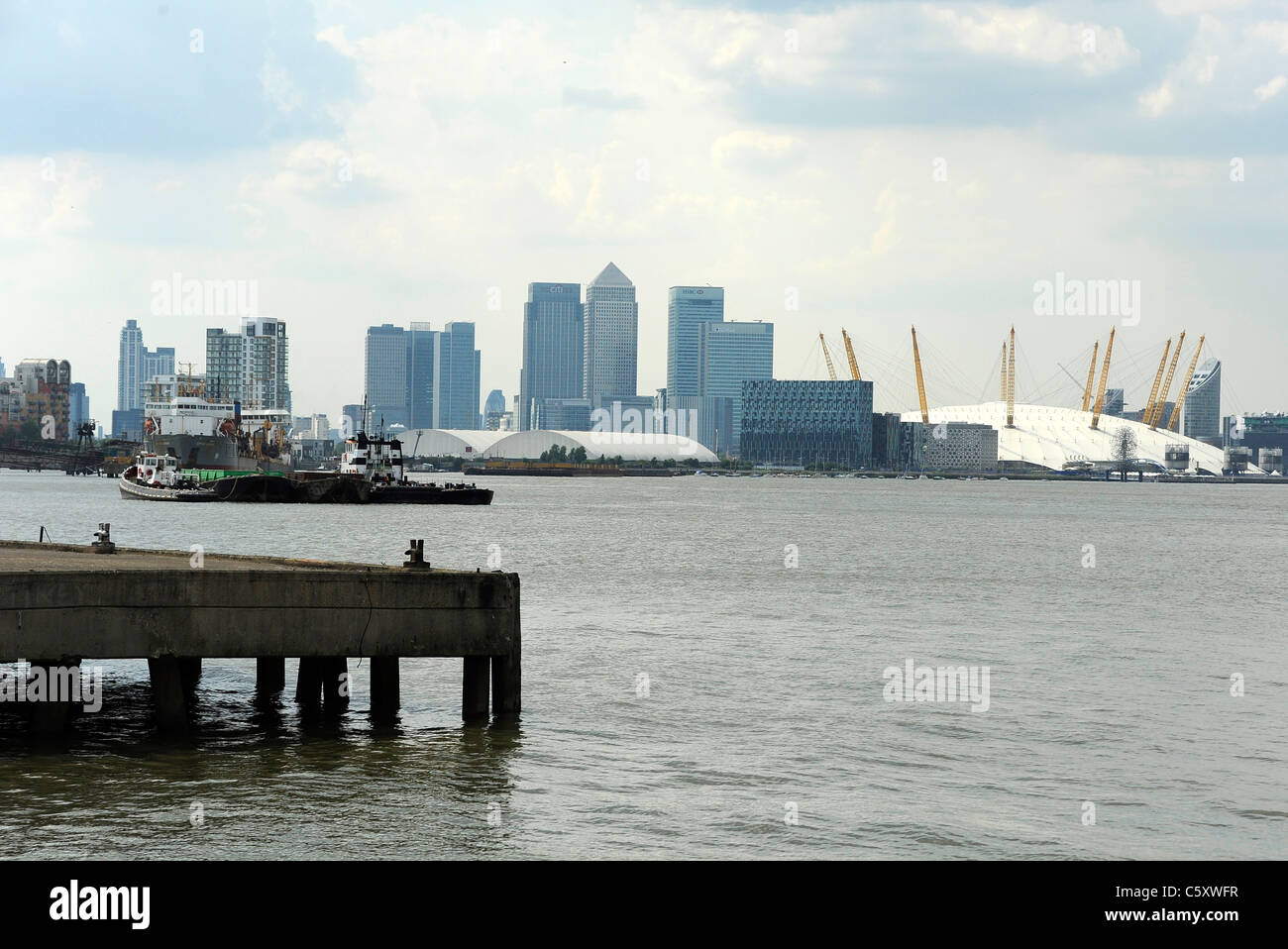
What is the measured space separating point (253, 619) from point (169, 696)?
2619mm

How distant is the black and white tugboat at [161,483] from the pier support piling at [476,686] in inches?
4525

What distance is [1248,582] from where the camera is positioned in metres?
67.2

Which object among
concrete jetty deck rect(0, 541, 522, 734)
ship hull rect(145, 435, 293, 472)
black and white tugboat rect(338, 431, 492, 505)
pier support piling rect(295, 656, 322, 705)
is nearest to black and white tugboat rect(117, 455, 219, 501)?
black and white tugboat rect(338, 431, 492, 505)

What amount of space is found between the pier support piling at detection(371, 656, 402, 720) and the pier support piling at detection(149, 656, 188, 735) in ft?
10.6

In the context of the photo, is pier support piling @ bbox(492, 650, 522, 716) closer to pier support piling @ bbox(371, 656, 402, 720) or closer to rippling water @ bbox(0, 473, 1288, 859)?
rippling water @ bbox(0, 473, 1288, 859)

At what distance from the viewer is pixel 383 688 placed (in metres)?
24.9

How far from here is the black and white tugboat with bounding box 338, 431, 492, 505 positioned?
449ft

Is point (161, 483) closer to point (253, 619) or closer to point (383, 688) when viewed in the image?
point (383, 688)

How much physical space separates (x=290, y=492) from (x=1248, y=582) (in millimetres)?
94964

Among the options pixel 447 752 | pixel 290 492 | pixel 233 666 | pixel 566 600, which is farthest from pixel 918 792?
pixel 290 492

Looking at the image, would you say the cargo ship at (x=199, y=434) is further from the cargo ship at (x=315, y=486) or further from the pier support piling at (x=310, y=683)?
the pier support piling at (x=310, y=683)

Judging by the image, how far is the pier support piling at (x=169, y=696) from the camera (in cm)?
2253

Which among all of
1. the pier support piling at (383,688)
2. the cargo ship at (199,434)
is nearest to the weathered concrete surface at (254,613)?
the pier support piling at (383,688)
